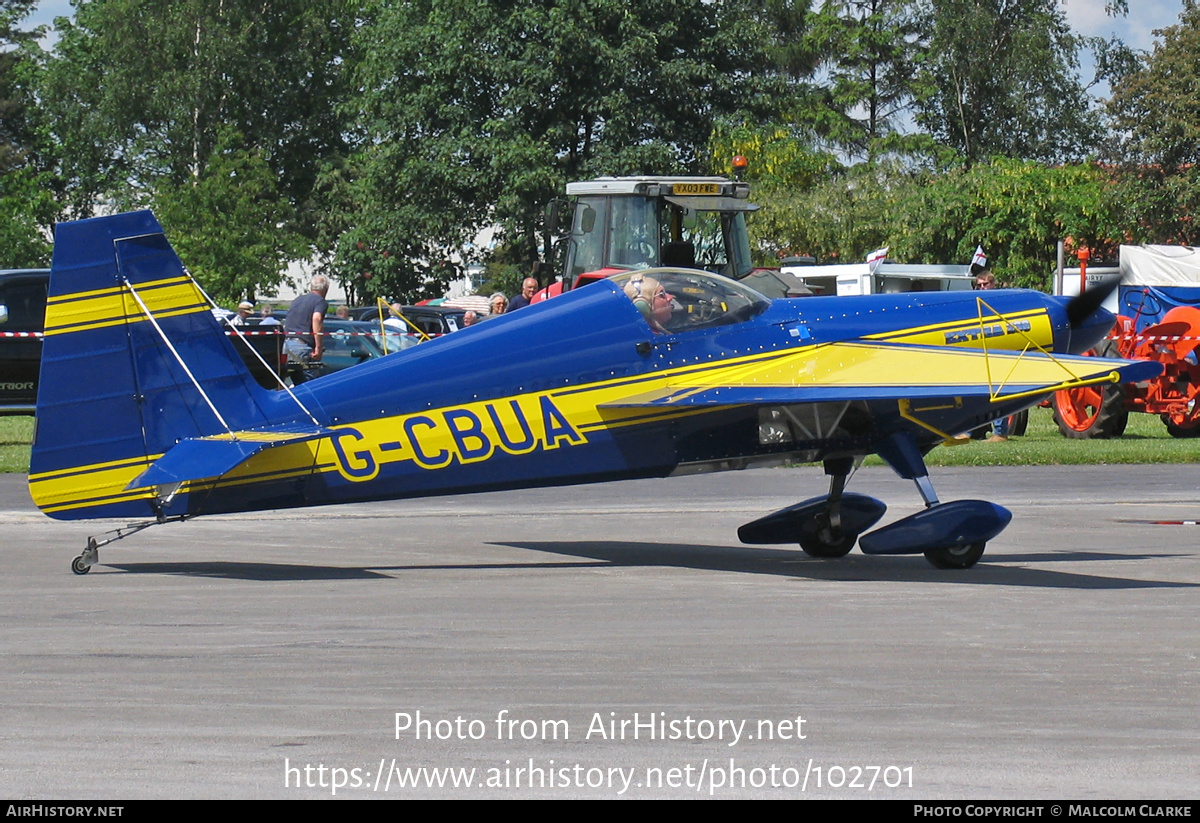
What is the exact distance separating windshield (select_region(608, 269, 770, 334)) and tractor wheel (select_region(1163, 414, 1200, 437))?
11.3 meters

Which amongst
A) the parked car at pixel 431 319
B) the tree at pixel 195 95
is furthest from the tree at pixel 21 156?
the parked car at pixel 431 319

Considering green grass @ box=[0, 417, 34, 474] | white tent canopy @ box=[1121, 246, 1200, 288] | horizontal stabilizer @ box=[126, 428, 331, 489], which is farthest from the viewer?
white tent canopy @ box=[1121, 246, 1200, 288]

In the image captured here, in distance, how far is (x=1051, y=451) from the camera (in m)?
17.3

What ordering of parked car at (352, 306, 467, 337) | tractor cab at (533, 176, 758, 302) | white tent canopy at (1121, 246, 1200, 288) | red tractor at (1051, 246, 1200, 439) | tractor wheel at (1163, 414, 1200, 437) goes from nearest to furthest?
1. red tractor at (1051, 246, 1200, 439)
2. tractor wheel at (1163, 414, 1200, 437)
3. tractor cab at (533, 176, 758, 302)
4. white tent canopy at (1121, 246, 1200, 288)
5. parked car at (352, 306, 467, 337)

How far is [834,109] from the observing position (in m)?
65.4

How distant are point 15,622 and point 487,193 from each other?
4210 centimetres

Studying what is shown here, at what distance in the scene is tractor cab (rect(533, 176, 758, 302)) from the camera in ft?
69.0

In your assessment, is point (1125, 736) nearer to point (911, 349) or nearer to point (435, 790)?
point (435, 790)

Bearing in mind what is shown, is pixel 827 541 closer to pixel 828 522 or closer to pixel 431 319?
pixel 828 522

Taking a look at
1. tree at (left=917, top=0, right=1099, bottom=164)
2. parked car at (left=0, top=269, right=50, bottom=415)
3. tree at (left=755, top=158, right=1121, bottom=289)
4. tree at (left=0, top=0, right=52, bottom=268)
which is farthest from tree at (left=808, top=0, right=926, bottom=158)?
parked car at (left=0, top=269, right=50, bottom=415)

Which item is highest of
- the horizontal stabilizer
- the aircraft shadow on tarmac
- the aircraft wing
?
the aircraft wing

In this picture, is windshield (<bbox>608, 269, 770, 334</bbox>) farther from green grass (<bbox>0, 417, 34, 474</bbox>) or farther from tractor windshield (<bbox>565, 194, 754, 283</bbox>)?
tractor windshield (<bbox>565, 194, 754, 283</bbox>)

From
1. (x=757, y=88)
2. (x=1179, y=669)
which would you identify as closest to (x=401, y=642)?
(x=1179, y=669)

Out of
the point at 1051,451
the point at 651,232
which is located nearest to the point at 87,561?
the point at 1051,451
